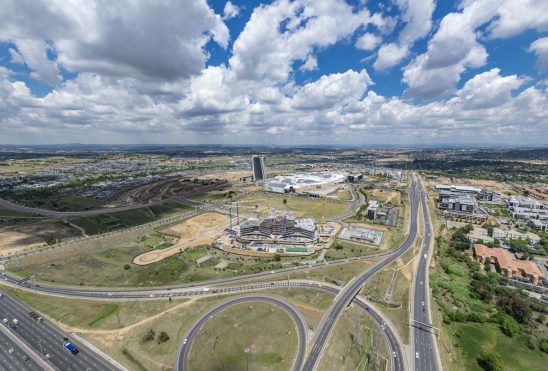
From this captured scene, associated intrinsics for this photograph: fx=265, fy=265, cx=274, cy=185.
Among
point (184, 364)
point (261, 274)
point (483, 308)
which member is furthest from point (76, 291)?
point (483, 308)

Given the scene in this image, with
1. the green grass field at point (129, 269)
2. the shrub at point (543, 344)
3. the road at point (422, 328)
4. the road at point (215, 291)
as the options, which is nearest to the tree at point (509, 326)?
the shrub at point (543, 344)

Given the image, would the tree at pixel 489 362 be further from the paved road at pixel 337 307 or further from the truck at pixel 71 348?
the truck at pixel 71 348

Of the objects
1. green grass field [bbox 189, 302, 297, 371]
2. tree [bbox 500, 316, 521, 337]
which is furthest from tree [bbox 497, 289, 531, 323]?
green grass field [bbox 189, 302, 297, 371]

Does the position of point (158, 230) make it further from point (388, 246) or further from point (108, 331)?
point (388, 246)

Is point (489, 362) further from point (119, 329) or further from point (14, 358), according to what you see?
point (14, 358)

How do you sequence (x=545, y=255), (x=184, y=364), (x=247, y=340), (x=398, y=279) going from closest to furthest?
(x=184, y=364) < (x=247, y=340) < (x=398, y=279) < (x=545, y=255)

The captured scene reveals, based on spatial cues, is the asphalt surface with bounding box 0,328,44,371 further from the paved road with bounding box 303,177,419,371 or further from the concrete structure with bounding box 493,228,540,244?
the concrete structure with bounding box 493,228,540,244
